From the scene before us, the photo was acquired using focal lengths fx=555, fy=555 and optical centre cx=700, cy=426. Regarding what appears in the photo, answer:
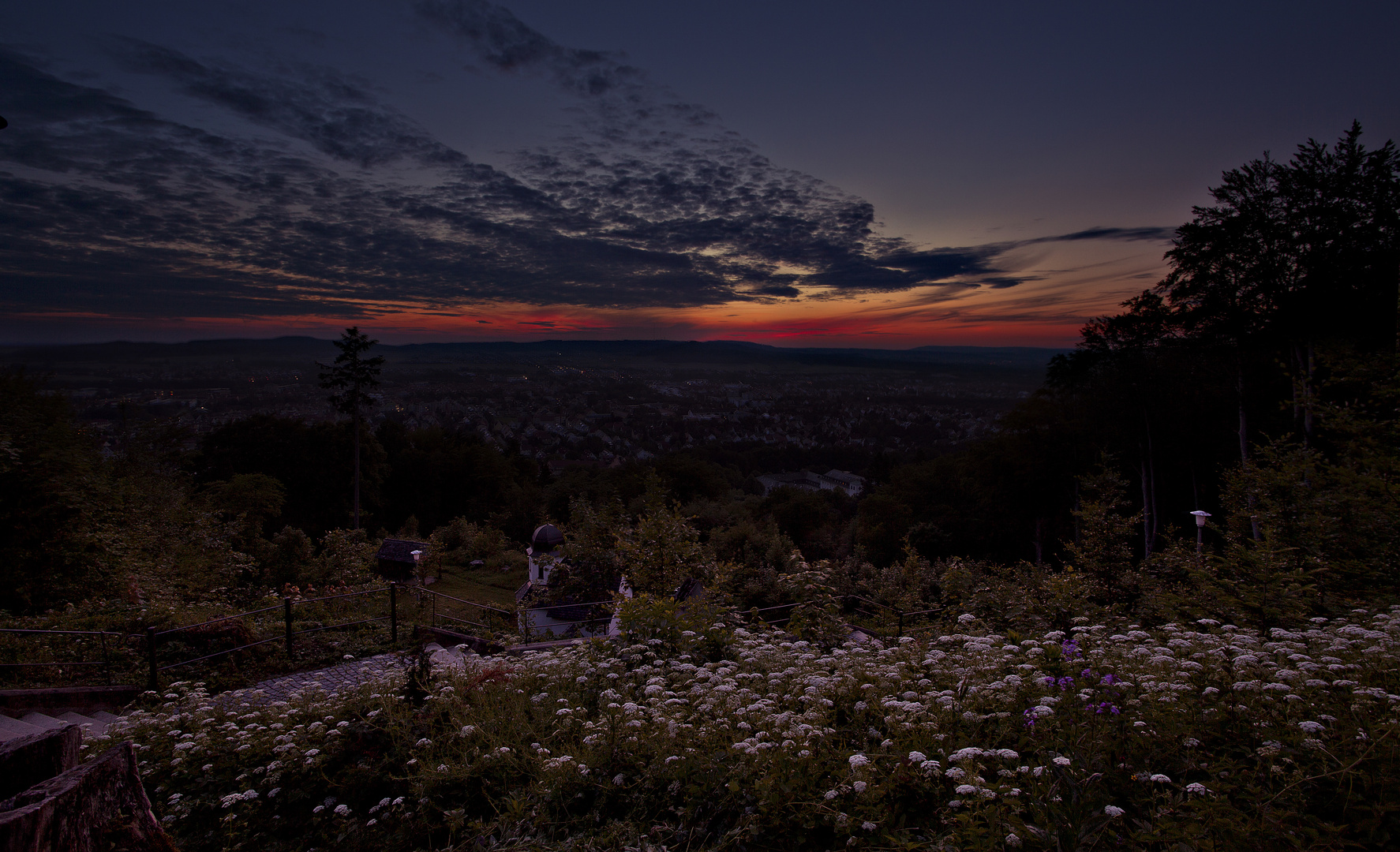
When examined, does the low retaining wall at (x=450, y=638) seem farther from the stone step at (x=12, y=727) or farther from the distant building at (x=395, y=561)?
the distant building at (x=395, y=561)

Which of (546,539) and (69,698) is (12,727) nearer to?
(69,698)

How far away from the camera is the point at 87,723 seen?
5.77 meters

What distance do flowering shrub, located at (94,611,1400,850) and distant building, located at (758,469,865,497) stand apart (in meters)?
42.3

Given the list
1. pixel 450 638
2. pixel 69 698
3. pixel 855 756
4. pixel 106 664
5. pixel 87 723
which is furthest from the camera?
pixel 450 638

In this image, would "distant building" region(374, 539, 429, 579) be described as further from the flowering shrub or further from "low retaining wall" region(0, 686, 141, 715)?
the flowering shrub

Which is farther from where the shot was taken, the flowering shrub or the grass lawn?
the grass lawn

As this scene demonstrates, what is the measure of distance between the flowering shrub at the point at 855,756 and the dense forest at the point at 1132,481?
3.82 m

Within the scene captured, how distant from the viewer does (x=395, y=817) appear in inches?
134

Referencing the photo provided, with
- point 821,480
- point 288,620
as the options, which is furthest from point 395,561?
point 821,480

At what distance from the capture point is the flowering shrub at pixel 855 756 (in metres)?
2.31

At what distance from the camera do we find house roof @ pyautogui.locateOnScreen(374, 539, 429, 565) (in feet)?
78.5

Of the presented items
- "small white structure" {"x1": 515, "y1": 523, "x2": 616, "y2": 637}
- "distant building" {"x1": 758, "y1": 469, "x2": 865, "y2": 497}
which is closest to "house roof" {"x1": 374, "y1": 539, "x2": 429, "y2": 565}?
"small white structure" {"x1": 515, "y1": 523, "x2": 616, "y2": 637}

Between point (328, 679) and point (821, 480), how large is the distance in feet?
166

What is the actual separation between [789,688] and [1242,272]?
1885cm
